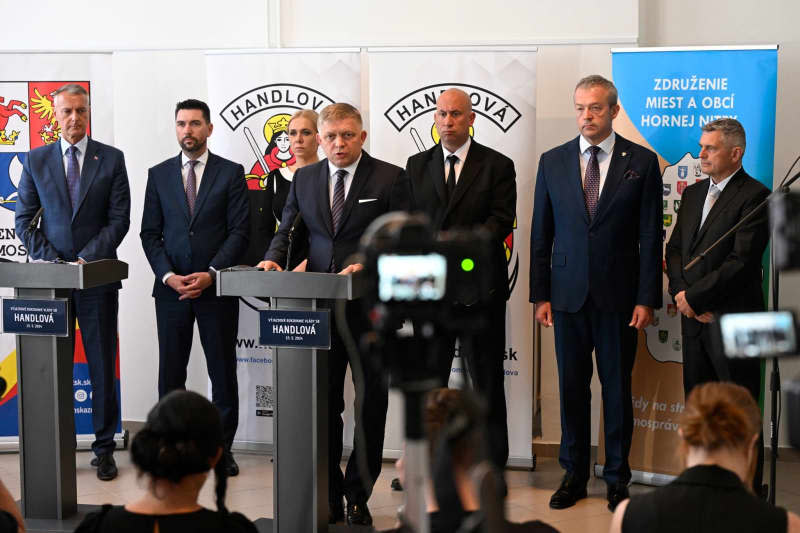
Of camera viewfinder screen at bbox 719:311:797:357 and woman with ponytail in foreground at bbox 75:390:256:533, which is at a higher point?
camera viewfinder screen at bbox 719:311:797:357

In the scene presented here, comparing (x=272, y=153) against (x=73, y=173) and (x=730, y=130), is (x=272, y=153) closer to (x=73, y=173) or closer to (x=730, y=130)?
(x=73, y=173)

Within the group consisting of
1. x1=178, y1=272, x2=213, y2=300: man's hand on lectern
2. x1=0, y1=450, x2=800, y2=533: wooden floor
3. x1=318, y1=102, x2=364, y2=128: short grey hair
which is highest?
x1=318, y1=102, x2=364, y2=128: short grey hair

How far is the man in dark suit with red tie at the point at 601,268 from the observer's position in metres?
4.30

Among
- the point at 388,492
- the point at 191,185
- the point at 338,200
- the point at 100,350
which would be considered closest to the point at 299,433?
the point at 338,200

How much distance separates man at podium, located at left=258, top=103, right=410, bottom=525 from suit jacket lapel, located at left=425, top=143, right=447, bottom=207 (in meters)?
0.27

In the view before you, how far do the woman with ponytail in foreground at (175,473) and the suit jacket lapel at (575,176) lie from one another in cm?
252

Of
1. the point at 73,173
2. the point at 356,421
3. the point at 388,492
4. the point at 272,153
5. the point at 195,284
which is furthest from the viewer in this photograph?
the point at 272,153

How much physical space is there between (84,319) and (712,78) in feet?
11.0

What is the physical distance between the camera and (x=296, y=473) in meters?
3.46

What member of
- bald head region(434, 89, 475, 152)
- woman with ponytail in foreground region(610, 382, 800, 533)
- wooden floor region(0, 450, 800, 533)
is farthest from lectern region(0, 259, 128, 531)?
woman with ponytail in foreground region(610, 382, 800, 533)

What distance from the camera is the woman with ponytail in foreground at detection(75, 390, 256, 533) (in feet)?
6.56

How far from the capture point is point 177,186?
4891mm

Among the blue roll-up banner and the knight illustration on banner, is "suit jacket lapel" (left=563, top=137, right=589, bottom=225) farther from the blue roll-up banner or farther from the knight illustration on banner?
the knight illustration on banner

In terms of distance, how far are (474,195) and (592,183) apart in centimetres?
55
